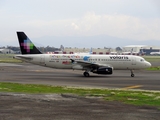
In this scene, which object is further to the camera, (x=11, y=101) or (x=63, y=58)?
(x=63, y=58)

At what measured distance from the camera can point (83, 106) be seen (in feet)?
56.0

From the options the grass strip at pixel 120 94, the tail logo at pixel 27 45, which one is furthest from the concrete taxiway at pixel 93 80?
the grass strip at pixel 120 94

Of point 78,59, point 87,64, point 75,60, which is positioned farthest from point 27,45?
point 87,64

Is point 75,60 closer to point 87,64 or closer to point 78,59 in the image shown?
point 78,59

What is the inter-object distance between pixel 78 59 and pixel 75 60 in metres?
0.79

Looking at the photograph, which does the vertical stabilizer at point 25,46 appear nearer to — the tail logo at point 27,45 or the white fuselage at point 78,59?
the tail logo at point 27,45

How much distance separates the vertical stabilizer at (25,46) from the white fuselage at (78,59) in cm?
97

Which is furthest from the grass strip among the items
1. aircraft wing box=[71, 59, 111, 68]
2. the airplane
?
the airplane

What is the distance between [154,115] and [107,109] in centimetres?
251

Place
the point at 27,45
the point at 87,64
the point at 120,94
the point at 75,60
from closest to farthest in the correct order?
1. the point at 120,94
2. the point at 87,64
3. the point at 75,60
4. the point at 27,45

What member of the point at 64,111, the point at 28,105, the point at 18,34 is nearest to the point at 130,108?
the point at 64,111

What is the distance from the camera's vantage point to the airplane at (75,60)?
43.6m

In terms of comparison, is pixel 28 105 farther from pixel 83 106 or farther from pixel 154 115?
pixel 154 115

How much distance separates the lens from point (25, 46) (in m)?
44.8
